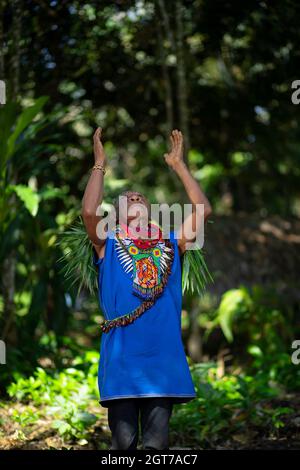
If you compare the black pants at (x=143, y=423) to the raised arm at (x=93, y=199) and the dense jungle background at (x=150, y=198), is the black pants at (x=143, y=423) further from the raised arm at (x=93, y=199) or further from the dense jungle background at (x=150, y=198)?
the dense jungle background at (x=150, y=198)

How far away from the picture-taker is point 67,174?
7.07 meters

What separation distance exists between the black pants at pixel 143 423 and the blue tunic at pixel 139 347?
59 millimetres

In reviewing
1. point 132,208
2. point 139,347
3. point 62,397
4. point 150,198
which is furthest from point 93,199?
point 150,198

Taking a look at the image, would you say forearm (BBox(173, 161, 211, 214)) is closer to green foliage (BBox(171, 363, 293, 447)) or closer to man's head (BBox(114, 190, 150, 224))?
man's head (BBox(114, 190, 150, 224))

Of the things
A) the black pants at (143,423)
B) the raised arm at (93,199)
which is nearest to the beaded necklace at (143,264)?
the raised arm at (93,199)

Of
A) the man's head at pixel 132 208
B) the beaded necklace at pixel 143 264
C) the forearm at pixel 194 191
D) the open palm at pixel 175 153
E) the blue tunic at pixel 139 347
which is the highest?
the open palm at pixel 175 153

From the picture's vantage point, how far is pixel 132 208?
3201 millimetres

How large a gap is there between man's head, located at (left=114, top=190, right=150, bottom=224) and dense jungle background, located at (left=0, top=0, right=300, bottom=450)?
3.85 feet

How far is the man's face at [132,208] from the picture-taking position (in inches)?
126

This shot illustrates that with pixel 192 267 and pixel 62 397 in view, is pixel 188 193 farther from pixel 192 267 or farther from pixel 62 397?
pixel 62 397

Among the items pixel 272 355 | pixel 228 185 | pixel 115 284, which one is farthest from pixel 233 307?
pixel 228 185

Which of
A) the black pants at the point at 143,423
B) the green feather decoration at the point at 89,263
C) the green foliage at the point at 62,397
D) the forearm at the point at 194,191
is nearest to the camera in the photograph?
the black pants at the point at 143,423

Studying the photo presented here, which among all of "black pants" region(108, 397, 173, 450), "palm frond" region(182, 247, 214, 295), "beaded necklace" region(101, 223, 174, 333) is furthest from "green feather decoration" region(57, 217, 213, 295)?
"black pants" region(108, 397, 173, 450)

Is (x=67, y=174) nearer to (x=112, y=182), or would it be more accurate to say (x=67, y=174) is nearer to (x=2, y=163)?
(x=112, y=182)
